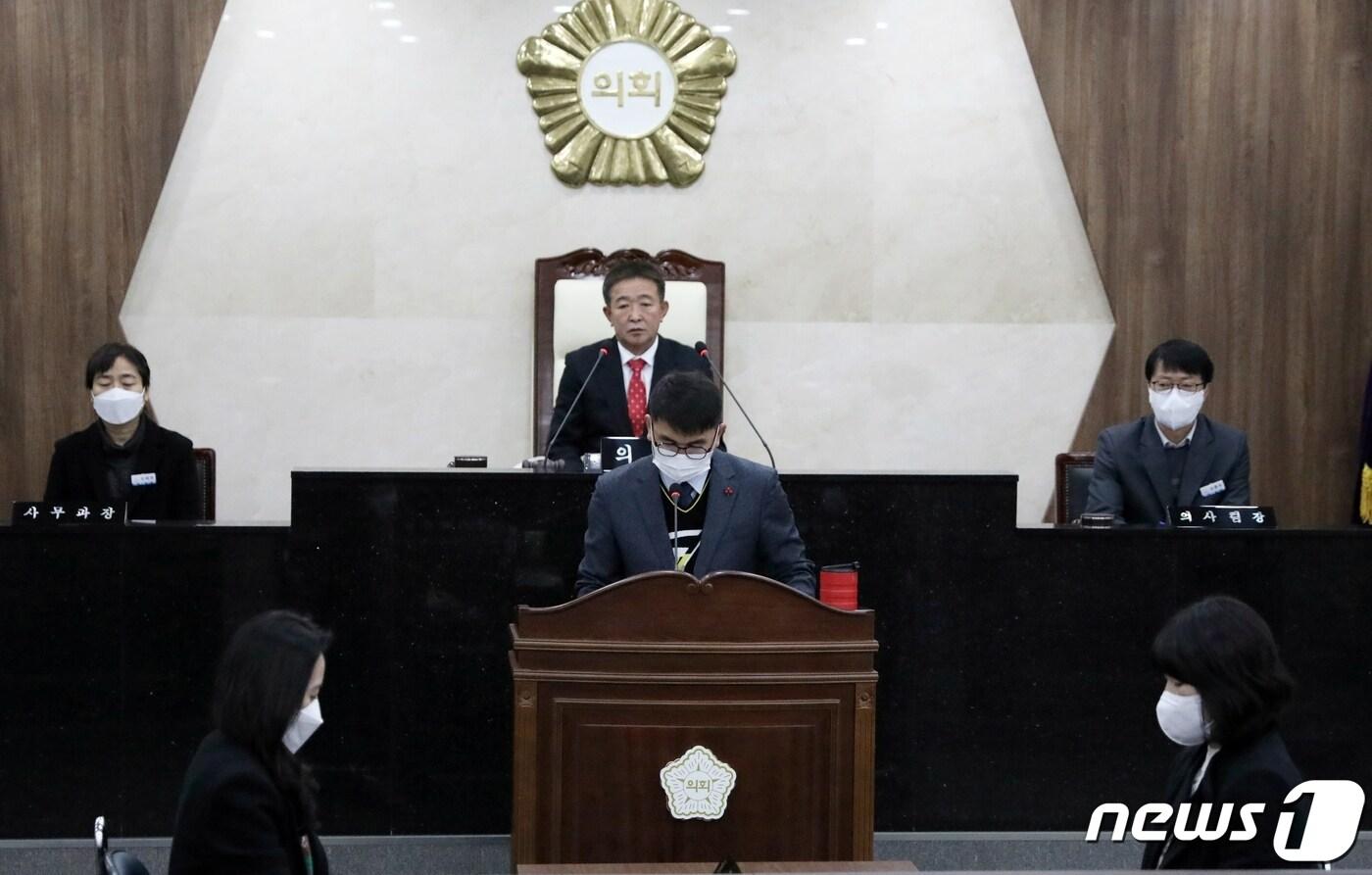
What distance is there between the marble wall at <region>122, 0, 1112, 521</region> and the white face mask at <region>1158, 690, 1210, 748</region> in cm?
384

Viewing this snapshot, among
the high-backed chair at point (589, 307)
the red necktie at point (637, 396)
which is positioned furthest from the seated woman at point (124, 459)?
the high-backed chair at point (589, 307)

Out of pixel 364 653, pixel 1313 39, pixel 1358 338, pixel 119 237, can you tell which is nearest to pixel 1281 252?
pixel 1358 338

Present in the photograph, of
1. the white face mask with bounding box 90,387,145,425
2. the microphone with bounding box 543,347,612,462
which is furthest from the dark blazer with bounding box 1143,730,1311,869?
the white face mask with bounding box 90,387,145,425

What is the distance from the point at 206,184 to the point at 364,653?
2.70 m

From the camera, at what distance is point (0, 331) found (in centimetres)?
588

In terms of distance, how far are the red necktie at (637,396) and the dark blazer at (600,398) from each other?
0.09 feet

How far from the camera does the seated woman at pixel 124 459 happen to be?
438 centimetres

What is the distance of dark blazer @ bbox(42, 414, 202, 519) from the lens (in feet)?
14.4

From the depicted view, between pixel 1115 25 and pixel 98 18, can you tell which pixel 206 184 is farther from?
pixel 1115 25

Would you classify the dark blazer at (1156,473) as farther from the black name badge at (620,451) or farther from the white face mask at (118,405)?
the white face mask at (118,405)

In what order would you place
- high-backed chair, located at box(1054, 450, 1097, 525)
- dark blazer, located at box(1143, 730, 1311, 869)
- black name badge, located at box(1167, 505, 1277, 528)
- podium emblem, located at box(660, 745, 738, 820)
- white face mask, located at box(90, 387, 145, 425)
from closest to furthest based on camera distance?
dark blazer, located at box(1143, 730, 1311, 869) → podium emblem, located at box(660, 745, 738, 820) → black name badge, located at box(1167, 505, 1277, 528) → white face mask, located at box(90, 387, 145, 425) → high-backed chair, located at box(1054, 450, 1097, 525)

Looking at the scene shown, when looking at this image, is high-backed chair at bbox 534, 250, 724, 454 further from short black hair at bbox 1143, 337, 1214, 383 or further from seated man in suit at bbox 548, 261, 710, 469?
short black hair at bbox 1143, 337, 1214, 383

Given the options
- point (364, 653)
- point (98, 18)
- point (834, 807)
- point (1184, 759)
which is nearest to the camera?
point (1184, 759)

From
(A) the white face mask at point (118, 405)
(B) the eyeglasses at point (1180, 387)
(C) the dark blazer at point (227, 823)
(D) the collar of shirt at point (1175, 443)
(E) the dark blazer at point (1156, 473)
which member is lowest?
(C) the dark blazer at point (227, 823)
